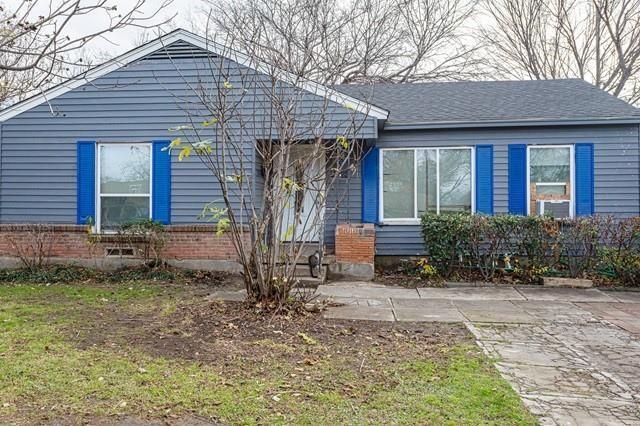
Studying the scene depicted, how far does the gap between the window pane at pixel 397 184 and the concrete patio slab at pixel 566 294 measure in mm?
2974

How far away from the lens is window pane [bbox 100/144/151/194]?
924 centimetres

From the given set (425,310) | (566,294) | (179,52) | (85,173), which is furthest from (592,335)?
(85,173)

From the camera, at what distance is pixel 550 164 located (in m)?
9.33

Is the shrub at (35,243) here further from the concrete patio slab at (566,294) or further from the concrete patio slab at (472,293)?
the concrete patio slab at (566,294)

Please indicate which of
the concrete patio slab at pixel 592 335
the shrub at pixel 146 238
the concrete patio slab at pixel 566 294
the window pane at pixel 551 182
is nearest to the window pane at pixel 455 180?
the window pane at pixel 551 182

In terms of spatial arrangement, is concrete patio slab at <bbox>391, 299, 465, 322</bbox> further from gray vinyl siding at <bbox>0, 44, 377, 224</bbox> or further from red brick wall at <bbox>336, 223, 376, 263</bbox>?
gray vinyl siding at <bbox>0, 44, 377, 224</bbox>

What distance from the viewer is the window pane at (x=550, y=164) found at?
30.5ft

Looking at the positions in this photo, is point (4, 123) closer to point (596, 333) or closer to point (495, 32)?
point (596, 333)

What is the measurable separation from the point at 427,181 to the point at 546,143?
253 cm

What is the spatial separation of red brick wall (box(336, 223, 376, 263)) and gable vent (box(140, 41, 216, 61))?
15.0 ft

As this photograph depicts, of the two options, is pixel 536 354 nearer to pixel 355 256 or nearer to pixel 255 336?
pixel 255 336

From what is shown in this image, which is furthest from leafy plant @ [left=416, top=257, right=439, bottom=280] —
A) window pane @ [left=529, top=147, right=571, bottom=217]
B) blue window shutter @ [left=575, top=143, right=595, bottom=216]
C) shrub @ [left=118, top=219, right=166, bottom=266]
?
shrub @ [left=118, top=219, right=166, bottom=266]

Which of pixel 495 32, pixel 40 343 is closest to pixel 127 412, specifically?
pixel 40 343

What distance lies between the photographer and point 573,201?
30.3ft
